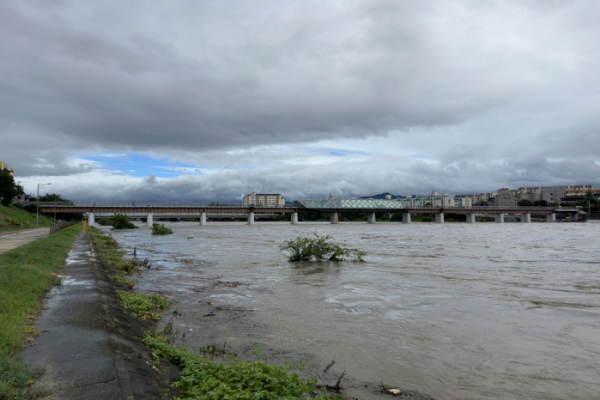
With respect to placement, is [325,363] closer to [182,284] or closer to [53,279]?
[53,279]

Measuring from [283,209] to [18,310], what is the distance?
13628 centimetres

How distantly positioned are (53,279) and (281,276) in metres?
11.6

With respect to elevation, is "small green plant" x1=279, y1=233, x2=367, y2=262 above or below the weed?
below

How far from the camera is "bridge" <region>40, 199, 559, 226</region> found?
4626 inches

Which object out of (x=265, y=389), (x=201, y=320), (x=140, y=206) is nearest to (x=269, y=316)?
(x=201, y=320)

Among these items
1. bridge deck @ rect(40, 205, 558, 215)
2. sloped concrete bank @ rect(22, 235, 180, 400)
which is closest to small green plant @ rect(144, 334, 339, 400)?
sloped concrete bank @ rect(22, 235, 180, 400)

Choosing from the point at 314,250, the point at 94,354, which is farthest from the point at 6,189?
the point at 94,354

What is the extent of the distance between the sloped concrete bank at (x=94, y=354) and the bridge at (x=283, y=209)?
116 meters

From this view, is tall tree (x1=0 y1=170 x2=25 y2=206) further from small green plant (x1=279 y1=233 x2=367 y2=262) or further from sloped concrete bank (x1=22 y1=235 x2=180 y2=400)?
A: sloped concrete bank (x1=22 y1=235 x2=180 y2=400)

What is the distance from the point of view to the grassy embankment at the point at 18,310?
525 cm

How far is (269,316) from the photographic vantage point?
12.9 metres

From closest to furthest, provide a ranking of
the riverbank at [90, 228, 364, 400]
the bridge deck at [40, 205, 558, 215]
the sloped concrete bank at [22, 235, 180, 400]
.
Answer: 1. the sloped concrete bank at [22, 235, 180, 400]
2. the riverbank at [90, 228, 364, 400]
3. the bridge deck at [40, 205, 558, 215]

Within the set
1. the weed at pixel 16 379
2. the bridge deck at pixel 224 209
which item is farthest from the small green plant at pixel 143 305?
the bridge deck at pixel 224 209

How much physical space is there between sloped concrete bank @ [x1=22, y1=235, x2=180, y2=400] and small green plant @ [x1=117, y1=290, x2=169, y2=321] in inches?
22.7
